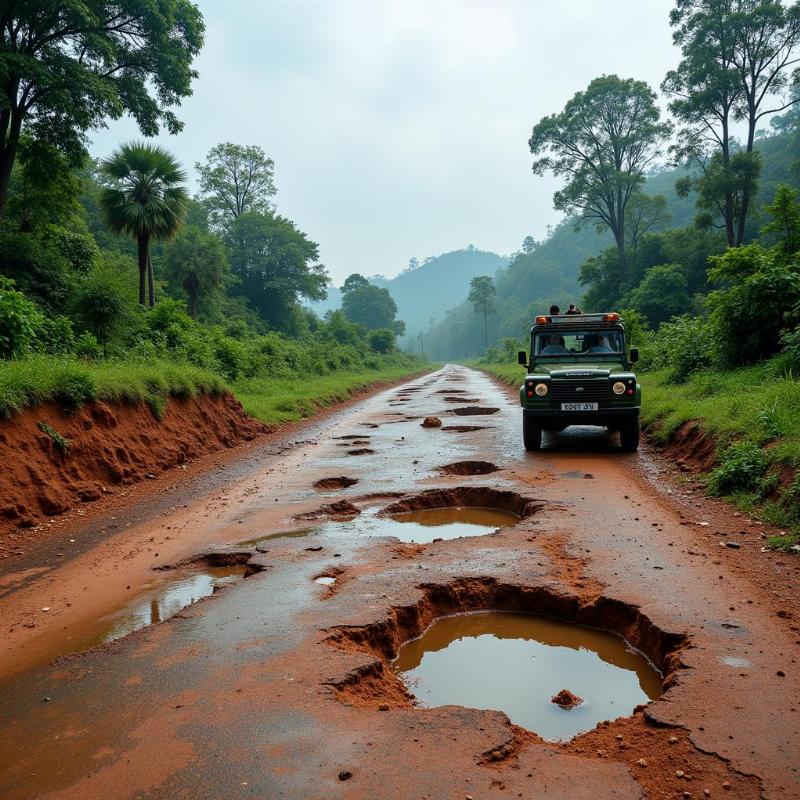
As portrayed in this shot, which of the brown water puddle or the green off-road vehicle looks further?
the green off-road vehicle

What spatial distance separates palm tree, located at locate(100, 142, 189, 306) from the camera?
1998 cm

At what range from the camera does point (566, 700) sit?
2750mm

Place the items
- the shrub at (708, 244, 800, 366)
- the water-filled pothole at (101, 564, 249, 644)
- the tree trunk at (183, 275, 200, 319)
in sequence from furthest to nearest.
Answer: the tree trunk at (183, 275, 200, 319) < the shrub at (708, 244, 800, 366) < the water-filled pothole at (101, 564, 249, 644)

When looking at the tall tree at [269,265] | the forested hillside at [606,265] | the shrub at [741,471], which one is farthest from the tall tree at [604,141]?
the shrub at [741,471]

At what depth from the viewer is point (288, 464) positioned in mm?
8953

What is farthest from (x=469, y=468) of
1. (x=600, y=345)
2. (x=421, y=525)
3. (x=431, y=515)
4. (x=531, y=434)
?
(x=600, y=345)

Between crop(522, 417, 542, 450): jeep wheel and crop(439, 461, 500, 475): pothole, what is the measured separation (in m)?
1.10

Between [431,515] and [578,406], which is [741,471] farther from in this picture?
[431,515]

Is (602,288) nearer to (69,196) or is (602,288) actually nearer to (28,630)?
(69,196)

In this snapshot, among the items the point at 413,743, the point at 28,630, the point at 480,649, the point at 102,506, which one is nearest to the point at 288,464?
the point at 102,506

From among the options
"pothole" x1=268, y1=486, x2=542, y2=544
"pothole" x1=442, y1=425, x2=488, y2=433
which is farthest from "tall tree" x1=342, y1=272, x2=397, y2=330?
"pothole" x1=268, y1=486, x2=542, y2=544

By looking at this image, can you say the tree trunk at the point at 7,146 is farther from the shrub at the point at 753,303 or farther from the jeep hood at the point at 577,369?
the shrub at the point at 753,303

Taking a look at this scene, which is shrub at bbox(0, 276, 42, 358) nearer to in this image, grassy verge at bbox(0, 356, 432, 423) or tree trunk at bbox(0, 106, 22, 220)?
grassy verge at bbox(0, 356, 432, 423)

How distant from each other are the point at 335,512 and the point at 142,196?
1849cm
